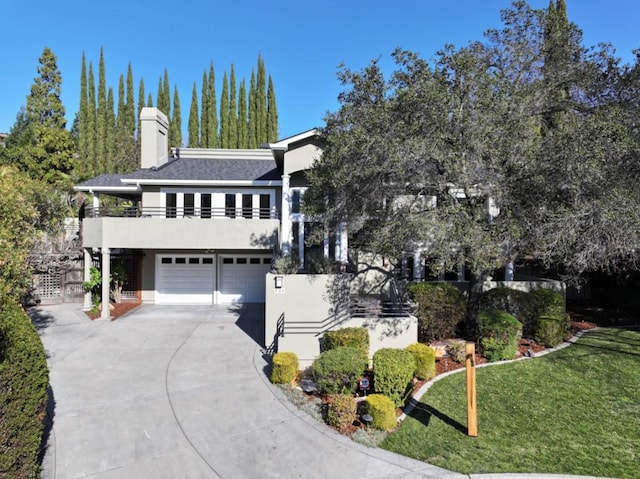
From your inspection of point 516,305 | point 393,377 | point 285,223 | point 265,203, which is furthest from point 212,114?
point 393,377

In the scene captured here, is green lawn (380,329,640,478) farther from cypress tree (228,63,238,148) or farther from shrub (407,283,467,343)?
cypress tree (228,63,238,148)

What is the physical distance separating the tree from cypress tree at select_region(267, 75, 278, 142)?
120 ft

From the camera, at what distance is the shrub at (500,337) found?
10328mm

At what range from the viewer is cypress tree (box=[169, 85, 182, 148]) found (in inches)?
1746

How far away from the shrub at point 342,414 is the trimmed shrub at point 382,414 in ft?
1.11

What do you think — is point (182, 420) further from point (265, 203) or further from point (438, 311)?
point (265, 203)

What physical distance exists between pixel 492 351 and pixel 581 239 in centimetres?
367

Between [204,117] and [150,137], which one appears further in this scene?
[204,117]

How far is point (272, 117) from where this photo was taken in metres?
46.0

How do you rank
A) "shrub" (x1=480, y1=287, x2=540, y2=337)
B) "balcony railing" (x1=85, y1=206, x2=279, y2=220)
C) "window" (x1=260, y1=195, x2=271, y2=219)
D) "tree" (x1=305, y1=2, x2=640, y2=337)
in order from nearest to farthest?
1. "tree" (x1=305, y1=2, x2=640, y2=337)
2. "shrub" (x1=480, y1=287, x2=540, y2=337)
3. "balcony railing" (x1=85, y1=206, x2=279, y2=220)
4. "window" (x1=260, y1=195, x2=271, y2=219)

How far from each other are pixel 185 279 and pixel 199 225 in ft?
16.0

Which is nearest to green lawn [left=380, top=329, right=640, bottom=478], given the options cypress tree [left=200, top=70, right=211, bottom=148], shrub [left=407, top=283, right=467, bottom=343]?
shrub [left=407, top=283, right=467, bottom=343]

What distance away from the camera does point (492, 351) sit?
10352 mm

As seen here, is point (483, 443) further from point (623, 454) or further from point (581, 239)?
point (581, 239)
